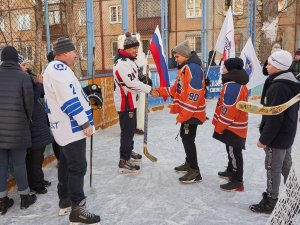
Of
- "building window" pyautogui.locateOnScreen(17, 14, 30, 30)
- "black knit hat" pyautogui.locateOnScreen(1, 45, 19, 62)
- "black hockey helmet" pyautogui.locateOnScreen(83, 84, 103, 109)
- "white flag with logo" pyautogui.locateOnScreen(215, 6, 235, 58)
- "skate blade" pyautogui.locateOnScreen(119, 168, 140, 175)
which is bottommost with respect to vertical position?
"skate blade" pyautogui.locateOnScreen(119, 168, 140, 175)

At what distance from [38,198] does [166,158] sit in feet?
7.07

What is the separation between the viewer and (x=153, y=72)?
998 centimetres

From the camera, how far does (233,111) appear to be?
3.88 metres

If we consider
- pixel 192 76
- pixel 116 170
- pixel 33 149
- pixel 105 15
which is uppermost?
pixel 105 15

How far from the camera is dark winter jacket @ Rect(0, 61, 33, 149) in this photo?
3.51 meters

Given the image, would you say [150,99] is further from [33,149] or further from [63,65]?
[63,65]

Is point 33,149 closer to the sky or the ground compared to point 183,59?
closer to the ground

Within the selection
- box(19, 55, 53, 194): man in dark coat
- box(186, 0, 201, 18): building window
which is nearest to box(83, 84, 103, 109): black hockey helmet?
box(19, 55, 53, 194): man in dark coat

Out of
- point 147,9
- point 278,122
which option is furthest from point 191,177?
point 147,9

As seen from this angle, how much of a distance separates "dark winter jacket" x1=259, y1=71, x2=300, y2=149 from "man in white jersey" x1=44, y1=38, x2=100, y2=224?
1671 mm

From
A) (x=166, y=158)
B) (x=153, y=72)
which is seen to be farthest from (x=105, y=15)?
(x=166, y=158)

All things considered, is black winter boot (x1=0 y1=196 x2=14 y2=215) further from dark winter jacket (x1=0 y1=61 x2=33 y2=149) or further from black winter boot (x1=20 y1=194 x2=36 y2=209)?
dark winter jacket (x1=0 y1=61 x2=33 y2=149)

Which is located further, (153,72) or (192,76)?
(153,72)

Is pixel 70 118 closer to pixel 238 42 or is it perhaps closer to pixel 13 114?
pixel 13 114
